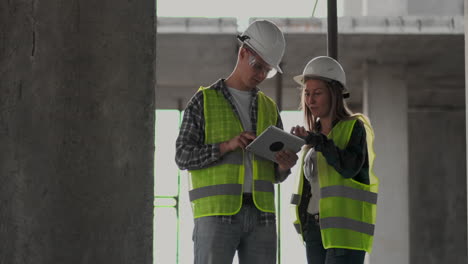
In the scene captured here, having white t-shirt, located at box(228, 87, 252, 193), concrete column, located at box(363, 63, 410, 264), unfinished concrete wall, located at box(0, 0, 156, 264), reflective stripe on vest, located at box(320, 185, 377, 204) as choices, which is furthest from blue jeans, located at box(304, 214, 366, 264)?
concrete column, located at box(363, 63, 410, 264)

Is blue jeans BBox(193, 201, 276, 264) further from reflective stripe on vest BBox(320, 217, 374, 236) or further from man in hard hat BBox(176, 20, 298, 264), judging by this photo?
reflective stripe on vest BBox(320, 217, 374, 236)

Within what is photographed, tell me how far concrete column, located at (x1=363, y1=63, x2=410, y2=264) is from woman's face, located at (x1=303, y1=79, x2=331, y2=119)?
10.5m

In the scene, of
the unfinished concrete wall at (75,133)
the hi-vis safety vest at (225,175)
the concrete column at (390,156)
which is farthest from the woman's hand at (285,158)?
the concrete column at (390,156)

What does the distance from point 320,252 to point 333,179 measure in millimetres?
448

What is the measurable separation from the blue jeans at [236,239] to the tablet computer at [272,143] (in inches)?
11.9

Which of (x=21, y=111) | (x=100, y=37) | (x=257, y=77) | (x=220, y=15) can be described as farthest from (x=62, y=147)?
(x=220, y=15)

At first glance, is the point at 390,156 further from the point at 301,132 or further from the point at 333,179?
the point at 301,132

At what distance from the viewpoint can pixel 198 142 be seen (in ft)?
18.3

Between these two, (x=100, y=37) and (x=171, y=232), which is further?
(x=171, y=232)

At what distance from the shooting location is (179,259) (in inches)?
856

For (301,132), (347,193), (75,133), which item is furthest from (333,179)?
(75,133)

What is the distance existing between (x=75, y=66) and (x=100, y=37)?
162 millimetres

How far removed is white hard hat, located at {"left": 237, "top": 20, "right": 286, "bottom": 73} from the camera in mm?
5660

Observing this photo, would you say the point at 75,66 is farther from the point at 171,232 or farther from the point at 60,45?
the point at 171,232
